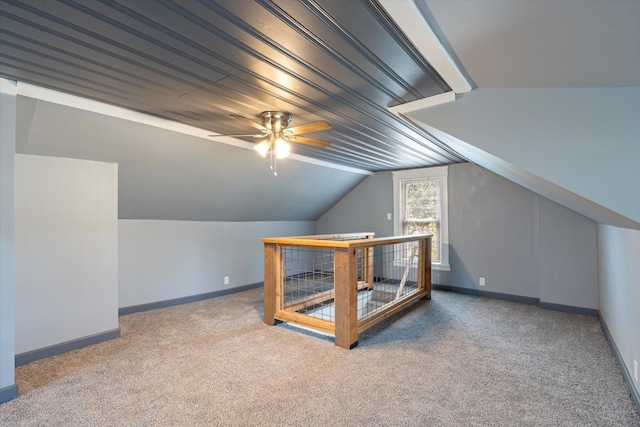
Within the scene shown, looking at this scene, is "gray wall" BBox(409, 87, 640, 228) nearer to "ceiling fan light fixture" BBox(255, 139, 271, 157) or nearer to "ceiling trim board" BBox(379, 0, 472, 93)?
"ceiling trim board" BBox(379, 0, 472, 93)

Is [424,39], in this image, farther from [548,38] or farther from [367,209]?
[367,209]

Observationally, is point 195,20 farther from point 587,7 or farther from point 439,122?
point 439,122

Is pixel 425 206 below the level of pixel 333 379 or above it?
above

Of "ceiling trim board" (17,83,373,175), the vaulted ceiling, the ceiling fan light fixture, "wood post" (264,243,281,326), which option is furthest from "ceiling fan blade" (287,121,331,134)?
"wood post" (264,243,281,326)

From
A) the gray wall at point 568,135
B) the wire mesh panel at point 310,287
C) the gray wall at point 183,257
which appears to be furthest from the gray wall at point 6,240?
the gray wall at point 568,135

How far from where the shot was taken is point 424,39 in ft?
5.47

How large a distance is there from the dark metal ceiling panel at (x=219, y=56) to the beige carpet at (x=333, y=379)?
217cm

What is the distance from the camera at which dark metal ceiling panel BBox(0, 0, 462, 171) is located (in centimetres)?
151

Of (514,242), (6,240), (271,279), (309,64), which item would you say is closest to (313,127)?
(309,64)

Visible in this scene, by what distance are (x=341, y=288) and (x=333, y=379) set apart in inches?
34.0

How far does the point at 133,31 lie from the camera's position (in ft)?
5.45

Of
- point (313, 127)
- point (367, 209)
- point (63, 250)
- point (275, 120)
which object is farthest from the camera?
point (367, 209)

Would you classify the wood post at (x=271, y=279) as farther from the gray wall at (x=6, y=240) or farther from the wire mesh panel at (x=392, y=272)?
the gray wall at (x=6, y=240)

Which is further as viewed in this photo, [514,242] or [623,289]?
[514,242]
